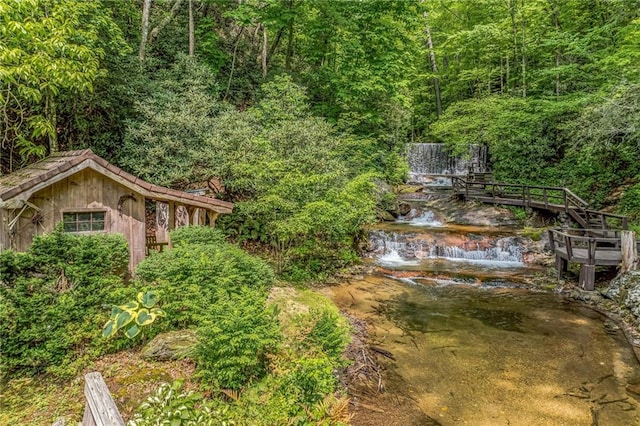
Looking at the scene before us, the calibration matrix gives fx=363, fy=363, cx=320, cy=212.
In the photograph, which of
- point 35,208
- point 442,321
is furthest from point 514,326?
point 35,208

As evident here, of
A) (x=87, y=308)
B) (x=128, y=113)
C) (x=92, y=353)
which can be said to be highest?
(x=128, y=113)

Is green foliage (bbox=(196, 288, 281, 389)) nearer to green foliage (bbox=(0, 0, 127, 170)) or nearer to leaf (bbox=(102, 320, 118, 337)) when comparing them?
leaf (bbox=(102, 320, 118, 337))

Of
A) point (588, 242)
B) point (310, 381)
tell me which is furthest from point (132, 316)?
point (588, 242)

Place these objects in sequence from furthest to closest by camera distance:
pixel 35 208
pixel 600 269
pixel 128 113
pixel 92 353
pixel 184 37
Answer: pixel 184 37 < pixel 128 113 < pixel 600 269 < pixel 35 208 < pixel 92 353

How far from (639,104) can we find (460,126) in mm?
10085

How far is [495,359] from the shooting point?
655cm

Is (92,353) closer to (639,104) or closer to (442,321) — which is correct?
(442,321)

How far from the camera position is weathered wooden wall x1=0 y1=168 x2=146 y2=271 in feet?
21.9

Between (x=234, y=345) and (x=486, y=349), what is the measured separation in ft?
16.2

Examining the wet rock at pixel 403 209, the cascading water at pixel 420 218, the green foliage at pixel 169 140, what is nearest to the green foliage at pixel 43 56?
the green foliage at pixel 169 140

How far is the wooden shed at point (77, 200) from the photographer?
639 cm

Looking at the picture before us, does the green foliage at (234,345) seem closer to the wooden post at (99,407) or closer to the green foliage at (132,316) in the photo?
the green foliage at (132,316)

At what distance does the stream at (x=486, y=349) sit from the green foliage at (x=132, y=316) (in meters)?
3.24

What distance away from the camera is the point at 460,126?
20578 millimetres
